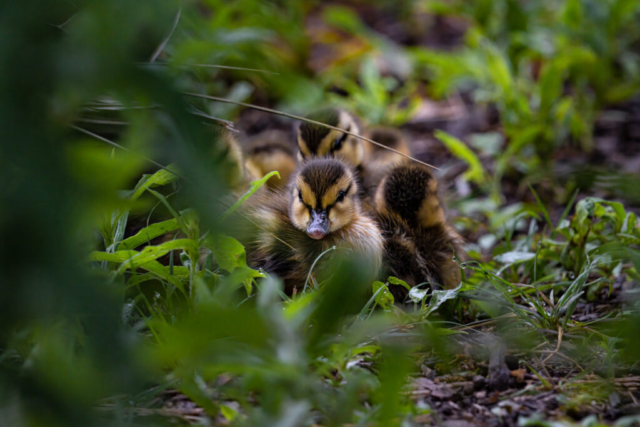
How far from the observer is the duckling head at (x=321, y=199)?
2.57m

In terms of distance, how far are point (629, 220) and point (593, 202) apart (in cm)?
15

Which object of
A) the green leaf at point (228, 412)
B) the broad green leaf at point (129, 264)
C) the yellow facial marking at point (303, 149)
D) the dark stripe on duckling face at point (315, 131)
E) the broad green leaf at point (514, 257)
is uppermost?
the dark stripe on duckling face at point (315, 131)

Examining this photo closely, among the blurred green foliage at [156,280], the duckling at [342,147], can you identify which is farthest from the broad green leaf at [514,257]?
the duckling at [342,147]

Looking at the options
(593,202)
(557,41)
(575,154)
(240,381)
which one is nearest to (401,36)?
(557,41)

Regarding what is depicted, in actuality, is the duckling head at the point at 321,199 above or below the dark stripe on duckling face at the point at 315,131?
below

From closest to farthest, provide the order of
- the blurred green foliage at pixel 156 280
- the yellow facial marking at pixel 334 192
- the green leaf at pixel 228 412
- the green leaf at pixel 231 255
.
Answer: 1. the blurred green foliage at pixel 156 280
2. the green leaf at pixel 228 412
3. the green leaf at pixel 231 255
4. the yellow facial marking at pixel 334 192

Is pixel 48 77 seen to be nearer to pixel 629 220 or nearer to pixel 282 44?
pixel 629 220

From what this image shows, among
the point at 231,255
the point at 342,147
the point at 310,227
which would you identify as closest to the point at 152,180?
the point at 231,255

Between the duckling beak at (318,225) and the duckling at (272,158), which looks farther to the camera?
the duckling at (272,158)

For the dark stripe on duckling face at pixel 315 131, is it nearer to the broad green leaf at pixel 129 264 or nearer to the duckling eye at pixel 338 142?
the duckling eye at pixel 338 142

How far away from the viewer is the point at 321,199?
2.57 metres

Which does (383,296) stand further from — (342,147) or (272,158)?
(272,158)

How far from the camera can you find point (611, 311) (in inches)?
93.4

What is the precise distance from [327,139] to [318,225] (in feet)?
3.13
